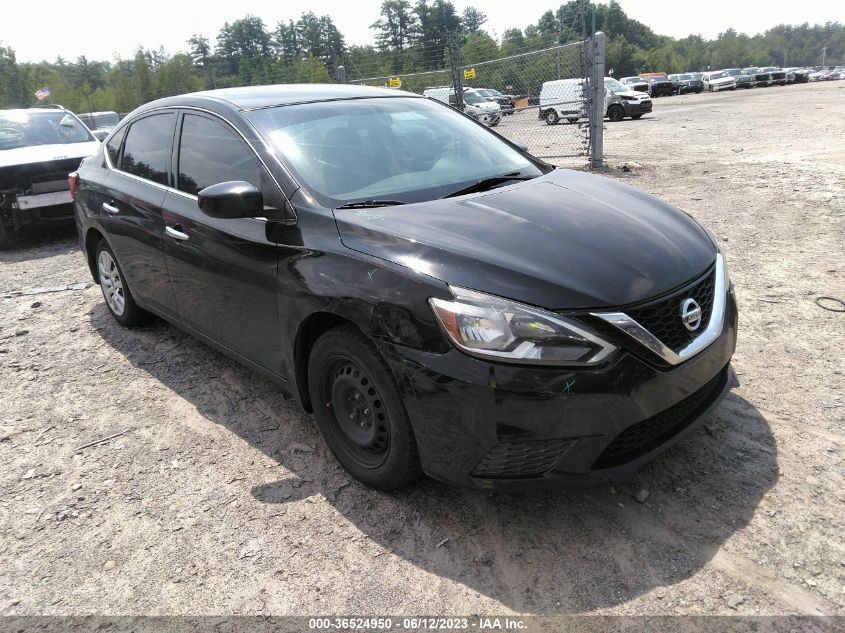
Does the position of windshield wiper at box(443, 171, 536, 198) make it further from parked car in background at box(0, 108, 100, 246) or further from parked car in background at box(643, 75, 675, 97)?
parked car in background at box(643, 75, 675, 97)

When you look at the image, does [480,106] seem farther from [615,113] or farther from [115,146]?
[115,146]

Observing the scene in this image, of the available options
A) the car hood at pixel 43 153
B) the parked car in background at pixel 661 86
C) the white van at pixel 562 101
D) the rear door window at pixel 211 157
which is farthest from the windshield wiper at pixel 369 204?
the parked car in background at pixel 661 86

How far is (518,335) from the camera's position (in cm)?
225

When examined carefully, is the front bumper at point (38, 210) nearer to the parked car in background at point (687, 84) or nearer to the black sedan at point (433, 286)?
the black sedan at point (433, 286)

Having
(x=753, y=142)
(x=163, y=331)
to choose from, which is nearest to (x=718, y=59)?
(x=753, y=142)

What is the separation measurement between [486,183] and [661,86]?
5352 cm

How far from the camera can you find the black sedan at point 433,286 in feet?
7.46

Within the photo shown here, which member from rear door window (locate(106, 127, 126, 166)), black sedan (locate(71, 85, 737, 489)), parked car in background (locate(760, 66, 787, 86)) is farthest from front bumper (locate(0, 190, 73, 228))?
parked car in background (locate(760, 66, 787, 86))

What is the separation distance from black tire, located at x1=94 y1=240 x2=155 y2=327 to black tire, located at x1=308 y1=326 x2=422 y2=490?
98.8 inches

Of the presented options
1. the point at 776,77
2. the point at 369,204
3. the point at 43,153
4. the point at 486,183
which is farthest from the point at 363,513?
the point at 776,77

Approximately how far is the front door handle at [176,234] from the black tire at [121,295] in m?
1.15

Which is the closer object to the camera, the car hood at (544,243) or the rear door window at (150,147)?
the car hood at (544,243)

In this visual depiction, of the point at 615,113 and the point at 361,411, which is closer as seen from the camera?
the point at 361,411

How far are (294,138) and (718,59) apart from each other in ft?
459
